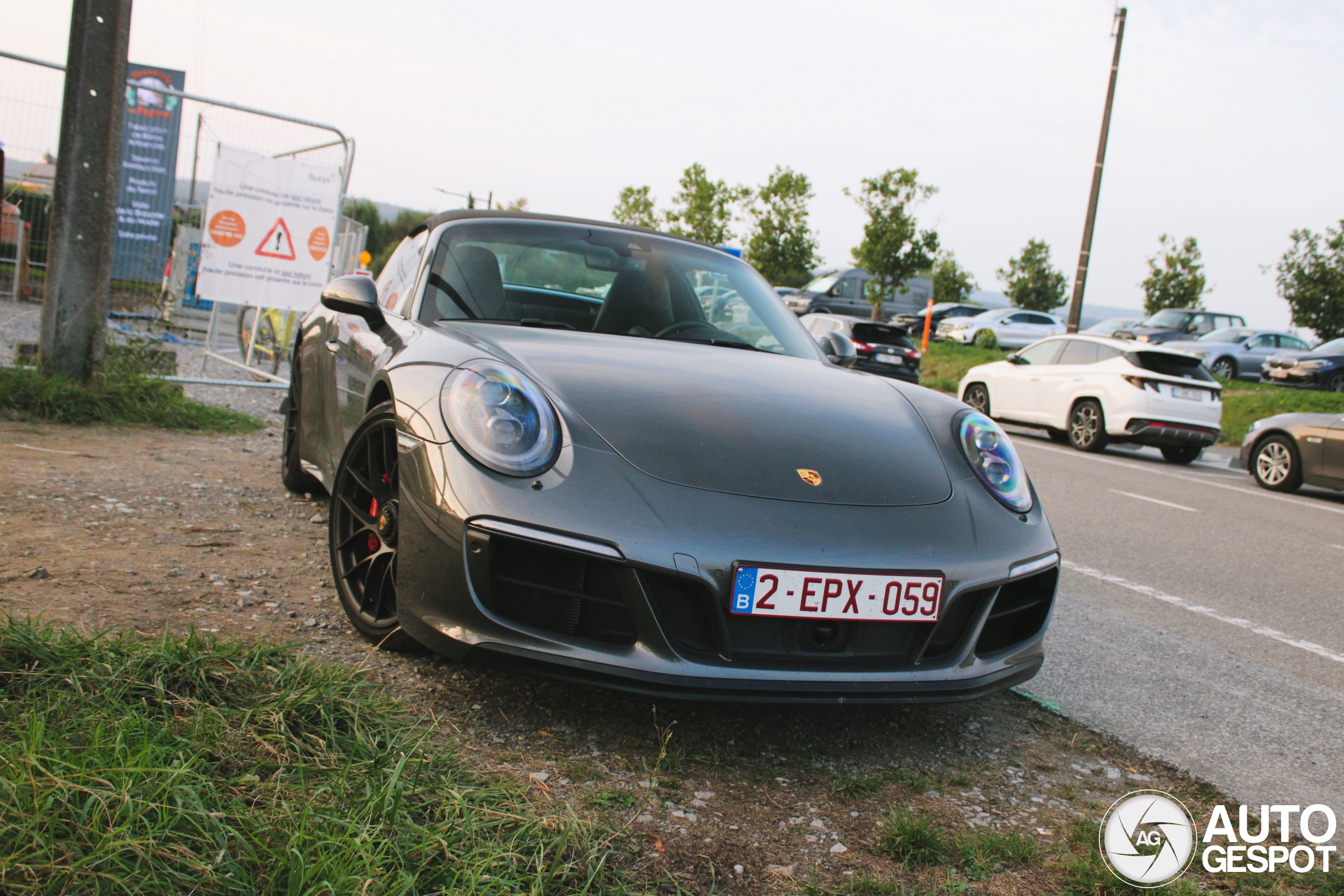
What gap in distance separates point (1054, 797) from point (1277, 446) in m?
10.2

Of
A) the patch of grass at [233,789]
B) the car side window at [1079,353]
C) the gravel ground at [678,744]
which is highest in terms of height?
the car side window at [1079,353]

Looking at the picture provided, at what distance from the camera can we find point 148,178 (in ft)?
33.9

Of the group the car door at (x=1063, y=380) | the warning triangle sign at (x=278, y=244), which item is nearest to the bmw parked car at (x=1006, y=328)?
the car door at (x=1063, y=380)

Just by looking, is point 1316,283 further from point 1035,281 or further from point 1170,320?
point 1035,281

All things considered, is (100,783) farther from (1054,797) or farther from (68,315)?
(68,315)

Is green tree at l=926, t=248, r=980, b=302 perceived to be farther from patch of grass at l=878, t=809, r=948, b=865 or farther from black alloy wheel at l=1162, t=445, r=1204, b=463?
patch of grass at l=878, t=809, r=948, b=865

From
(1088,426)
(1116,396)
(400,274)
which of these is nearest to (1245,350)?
(1088,426)

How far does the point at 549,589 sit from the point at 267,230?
7365mm

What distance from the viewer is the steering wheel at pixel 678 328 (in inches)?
141

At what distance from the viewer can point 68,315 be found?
606 centimetres

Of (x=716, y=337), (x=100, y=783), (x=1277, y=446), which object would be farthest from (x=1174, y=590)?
(x=1277, y=446)

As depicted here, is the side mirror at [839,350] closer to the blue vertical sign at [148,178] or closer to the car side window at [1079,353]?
the blue vertical sign at [148,178]

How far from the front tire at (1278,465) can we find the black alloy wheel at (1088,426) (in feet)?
6.42

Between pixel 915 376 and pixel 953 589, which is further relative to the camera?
pixel 915 376
